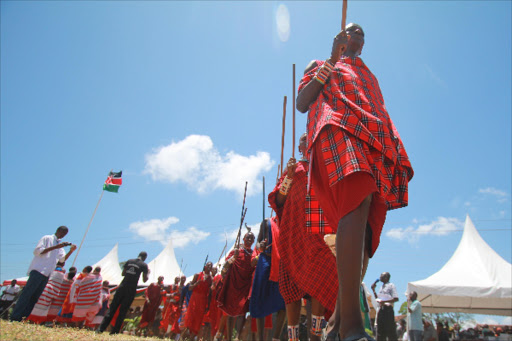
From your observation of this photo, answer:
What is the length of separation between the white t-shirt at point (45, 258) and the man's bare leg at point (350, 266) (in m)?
6.22

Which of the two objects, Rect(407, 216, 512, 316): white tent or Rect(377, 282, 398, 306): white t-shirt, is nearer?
Rect(377, 282, 398, 306): white t-shirt

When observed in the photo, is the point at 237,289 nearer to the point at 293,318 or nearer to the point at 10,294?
the point at 293,318

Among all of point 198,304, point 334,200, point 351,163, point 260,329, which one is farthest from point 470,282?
point 351,163

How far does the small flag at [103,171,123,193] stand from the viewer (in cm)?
1567

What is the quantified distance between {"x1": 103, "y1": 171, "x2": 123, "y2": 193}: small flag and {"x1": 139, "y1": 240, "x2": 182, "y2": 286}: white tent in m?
9.68

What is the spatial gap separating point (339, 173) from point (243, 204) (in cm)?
739

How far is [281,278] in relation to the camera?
317 cm

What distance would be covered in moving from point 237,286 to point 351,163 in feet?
16.2

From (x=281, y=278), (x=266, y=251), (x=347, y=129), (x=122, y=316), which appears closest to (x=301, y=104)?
(x=347, y=129)

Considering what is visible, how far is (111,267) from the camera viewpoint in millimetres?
23875

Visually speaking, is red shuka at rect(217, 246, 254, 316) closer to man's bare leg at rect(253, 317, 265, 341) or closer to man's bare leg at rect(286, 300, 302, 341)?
man's bare leg at rect(253, 317, 265, 341)

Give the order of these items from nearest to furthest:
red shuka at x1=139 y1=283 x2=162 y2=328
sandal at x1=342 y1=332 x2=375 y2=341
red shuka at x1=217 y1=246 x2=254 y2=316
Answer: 1. sandal at x1=342 y1=332 x2=375 y2=341
2. red shuka at x1=217 y1=246 x2=254 y2=316
3. red shuka at x1=139 y1=283 x2=162 y2=328

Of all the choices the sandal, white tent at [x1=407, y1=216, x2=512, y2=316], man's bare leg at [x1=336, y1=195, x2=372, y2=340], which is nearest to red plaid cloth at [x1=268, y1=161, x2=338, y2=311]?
man's bare leg at [x1=336, y1=195, x2=372, y2=340]

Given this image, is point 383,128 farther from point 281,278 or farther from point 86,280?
point 86,280
